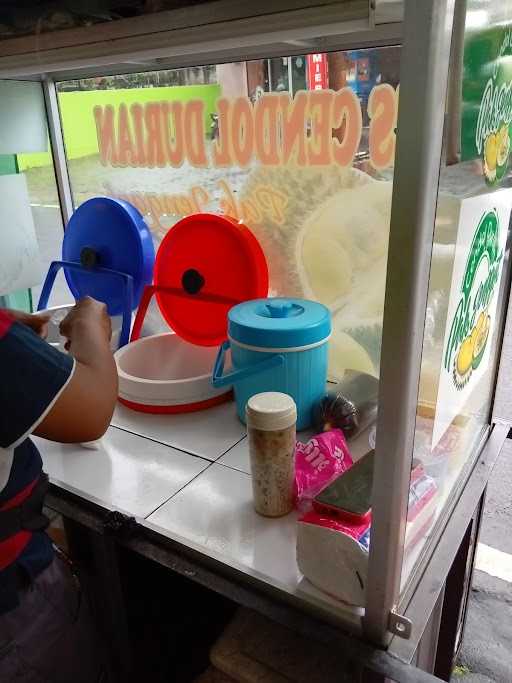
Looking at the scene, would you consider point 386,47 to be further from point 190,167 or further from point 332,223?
point 190,167

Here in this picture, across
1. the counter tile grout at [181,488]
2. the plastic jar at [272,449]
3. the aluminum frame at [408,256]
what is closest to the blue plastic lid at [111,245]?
the counter tile grout at [181,488]

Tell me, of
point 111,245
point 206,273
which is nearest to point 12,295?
point 111,245

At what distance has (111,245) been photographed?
4.57 feet

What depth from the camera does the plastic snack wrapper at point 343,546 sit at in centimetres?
64

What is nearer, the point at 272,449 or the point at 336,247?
the point at 272,449

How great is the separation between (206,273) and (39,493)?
62 cm

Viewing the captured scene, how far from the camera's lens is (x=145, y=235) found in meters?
1.36

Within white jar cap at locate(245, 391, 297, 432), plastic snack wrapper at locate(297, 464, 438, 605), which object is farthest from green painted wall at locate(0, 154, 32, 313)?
plastic snack wrapper at locate(297, 464, 438, 605)

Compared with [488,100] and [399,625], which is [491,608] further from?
[488,100]

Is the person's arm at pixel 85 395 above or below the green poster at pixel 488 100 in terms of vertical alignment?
below

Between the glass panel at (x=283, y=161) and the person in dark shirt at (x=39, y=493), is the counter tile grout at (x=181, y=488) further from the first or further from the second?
the glass panel at (x=283, y=161)

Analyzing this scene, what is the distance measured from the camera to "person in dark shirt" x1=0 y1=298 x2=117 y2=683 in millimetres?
632

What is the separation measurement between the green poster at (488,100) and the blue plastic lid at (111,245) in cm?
88

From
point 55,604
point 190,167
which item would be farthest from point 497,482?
point 55,604
